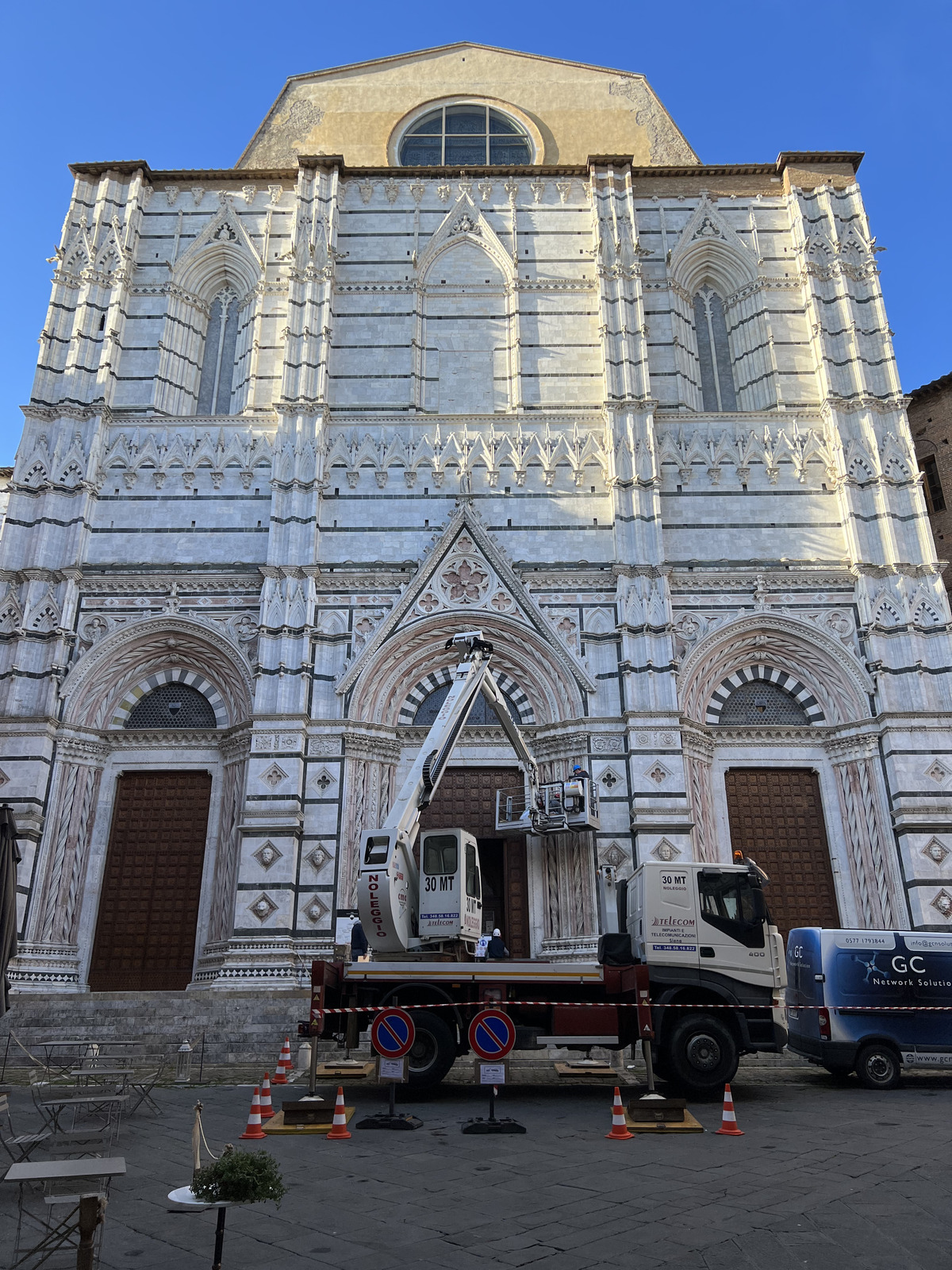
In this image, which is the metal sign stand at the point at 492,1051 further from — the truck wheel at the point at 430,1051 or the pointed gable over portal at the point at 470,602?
the pointed gable over portal at the point at 470,602

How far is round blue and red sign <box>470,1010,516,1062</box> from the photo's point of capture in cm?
812

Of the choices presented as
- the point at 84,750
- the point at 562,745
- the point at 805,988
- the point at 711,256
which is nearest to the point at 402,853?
the point at 805,988

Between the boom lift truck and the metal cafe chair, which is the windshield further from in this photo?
the metal cafe chair

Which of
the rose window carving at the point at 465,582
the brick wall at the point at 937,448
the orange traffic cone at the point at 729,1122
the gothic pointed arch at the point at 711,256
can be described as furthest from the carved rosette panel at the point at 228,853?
the brick wall at the point at 937,448

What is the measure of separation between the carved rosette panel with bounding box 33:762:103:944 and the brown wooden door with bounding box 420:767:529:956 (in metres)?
6.28

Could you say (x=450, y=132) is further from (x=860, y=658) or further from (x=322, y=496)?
(x=860, y=658)

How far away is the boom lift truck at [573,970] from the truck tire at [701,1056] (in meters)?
0.01

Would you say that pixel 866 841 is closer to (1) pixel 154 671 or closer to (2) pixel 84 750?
(1) pixel 154 671

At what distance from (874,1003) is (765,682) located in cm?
850

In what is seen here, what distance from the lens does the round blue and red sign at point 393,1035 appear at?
27.9ft

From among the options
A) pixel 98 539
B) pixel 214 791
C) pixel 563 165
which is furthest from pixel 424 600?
pixel 563 165

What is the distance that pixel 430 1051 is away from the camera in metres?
10.1

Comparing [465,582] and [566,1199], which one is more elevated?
[465,582]

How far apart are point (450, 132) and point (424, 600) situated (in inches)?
580
